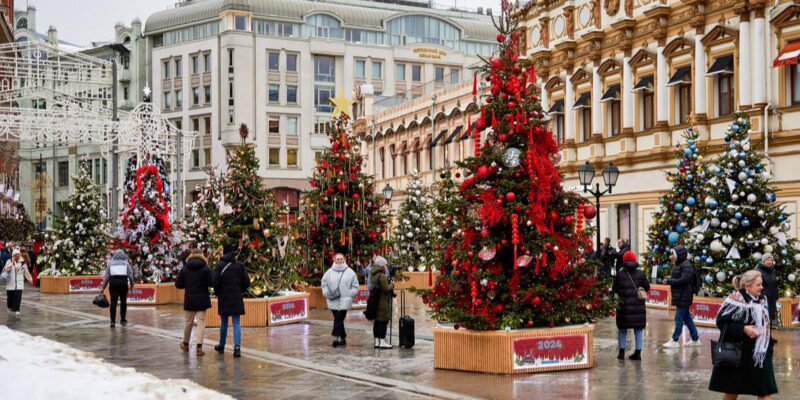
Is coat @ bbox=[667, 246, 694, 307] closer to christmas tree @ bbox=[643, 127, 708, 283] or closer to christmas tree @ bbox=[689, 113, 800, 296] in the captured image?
christmas tree @ bbox=[689, 113, 800, 296]

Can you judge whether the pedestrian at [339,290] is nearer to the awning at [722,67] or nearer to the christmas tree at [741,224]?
the christmas tree at [741,224]

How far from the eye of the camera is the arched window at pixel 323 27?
87812 millimetres

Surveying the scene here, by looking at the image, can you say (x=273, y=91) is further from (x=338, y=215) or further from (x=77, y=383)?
(x=77, y=383)

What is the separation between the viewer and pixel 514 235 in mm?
14453

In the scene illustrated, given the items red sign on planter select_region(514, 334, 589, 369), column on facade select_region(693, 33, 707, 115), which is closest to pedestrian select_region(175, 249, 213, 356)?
red sign on planter select_region(514, 334, 589, 369)

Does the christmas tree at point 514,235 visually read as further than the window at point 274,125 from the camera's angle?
No

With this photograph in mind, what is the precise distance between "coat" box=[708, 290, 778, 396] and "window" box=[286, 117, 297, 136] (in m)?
78.5

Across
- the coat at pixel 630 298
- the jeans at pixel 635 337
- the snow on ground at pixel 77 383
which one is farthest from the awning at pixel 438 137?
the snow on ground at pixel 77 383

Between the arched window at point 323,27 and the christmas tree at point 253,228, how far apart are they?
65842 millimetres

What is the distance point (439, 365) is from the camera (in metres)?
15.0

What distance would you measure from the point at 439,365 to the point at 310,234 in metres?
12.7

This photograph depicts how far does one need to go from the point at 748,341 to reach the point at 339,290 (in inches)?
372

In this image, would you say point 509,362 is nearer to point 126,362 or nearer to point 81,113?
point 126,362

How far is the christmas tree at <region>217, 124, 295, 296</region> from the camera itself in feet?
73.8
